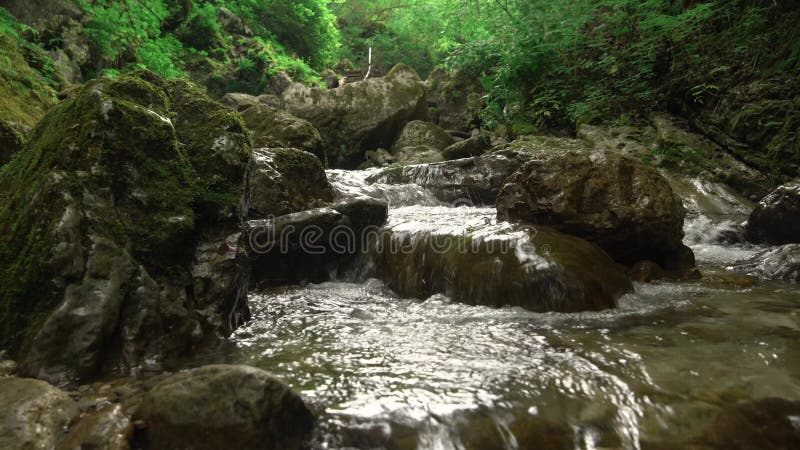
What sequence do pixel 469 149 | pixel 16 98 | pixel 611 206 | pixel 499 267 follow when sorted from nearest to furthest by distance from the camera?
pixel 499 267
pixel 611 206
pixel 16 98
pixel 469 149

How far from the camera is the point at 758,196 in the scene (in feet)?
23.7

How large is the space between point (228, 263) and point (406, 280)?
2101mm

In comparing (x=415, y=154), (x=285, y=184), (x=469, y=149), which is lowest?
(x=285, y=184)

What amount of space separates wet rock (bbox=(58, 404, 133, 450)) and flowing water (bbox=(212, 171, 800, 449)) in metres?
0.83

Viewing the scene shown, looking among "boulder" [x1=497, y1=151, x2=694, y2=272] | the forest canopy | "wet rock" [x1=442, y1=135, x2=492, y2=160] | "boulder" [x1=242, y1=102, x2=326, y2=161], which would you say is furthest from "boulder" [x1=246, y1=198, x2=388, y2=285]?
the forest canopy

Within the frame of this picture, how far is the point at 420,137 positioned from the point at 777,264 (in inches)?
384

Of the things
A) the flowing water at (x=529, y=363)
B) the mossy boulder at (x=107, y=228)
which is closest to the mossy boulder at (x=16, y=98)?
the mossy boulder at (x=107, y=228)

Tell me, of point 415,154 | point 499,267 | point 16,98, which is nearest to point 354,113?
point 415,154

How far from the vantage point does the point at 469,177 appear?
27.7 feet

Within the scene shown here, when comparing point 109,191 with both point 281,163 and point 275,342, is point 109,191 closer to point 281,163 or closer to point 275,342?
point 275,342

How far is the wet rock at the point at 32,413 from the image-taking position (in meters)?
1.77

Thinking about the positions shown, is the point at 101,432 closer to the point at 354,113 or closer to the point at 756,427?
the point at 756,427

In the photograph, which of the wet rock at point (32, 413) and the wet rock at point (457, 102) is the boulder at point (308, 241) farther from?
the wet rock at point (457, 102)

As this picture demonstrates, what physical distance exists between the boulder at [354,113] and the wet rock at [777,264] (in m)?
10.3
